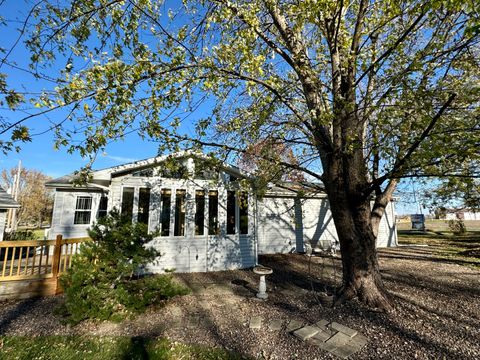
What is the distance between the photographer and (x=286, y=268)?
32.3 ft

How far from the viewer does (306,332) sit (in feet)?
13.5

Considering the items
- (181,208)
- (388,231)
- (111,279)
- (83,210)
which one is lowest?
(111,279)

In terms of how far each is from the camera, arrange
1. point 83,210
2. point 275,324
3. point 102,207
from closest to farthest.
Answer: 1. point 275,324
2. point 83,210
3. point 102,207

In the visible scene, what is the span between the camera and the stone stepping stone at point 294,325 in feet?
14.1

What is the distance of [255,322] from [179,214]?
5.19 meters

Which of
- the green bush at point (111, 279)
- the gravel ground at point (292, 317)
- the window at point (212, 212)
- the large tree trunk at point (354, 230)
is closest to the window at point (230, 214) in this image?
the window at point (212, 212)

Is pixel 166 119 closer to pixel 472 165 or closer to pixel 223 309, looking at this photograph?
pixel 223 309

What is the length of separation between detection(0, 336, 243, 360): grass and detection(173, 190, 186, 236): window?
4757 millimetres

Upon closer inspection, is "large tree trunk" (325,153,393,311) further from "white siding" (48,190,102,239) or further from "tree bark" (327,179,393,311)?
"white siding" (48,190,102,239)

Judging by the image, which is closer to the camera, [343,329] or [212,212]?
[343,329]

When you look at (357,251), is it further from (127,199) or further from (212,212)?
(127,199)

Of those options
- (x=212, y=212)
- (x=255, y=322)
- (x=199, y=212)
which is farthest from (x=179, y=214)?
(x=255, y=322)

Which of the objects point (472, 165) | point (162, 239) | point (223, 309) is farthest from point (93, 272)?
point (472, 165)

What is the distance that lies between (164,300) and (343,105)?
5784 millimetres
